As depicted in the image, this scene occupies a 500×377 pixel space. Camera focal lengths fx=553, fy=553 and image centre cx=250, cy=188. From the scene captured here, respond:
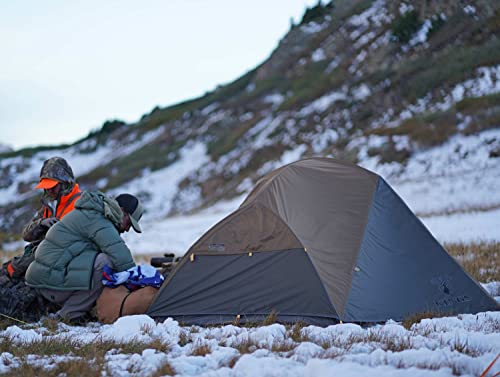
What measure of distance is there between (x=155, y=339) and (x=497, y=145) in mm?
14210

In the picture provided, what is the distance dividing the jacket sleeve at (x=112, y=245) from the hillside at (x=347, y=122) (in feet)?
31.6

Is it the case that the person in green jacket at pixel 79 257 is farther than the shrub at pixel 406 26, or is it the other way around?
the shrub at pixel 406 26

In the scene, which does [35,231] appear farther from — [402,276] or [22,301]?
[402,276]

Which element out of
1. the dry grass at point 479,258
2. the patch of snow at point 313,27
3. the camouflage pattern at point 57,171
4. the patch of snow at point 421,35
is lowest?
the dry grass at point 479,258

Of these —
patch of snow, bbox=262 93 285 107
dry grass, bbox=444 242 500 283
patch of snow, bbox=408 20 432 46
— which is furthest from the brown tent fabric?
patch of snow, bbox=262 93 285 107

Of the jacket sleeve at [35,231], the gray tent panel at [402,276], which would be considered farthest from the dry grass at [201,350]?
the jacket sleeve at [35,231]

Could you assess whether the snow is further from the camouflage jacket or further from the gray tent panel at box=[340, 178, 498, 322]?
the camouflage jacket

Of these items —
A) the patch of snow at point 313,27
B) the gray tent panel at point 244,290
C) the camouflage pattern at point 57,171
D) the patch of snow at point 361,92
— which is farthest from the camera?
the patch of snow at point 313,27

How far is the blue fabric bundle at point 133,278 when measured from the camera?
6.14m

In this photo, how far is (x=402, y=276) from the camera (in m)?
5.89

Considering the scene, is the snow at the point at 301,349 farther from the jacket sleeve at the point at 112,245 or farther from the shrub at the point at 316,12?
the shrub at the point at 316,12

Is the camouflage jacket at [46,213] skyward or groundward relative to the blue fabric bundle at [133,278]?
skyward

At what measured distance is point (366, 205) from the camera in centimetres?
632

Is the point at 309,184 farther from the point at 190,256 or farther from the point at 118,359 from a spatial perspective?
the point at 118,359
